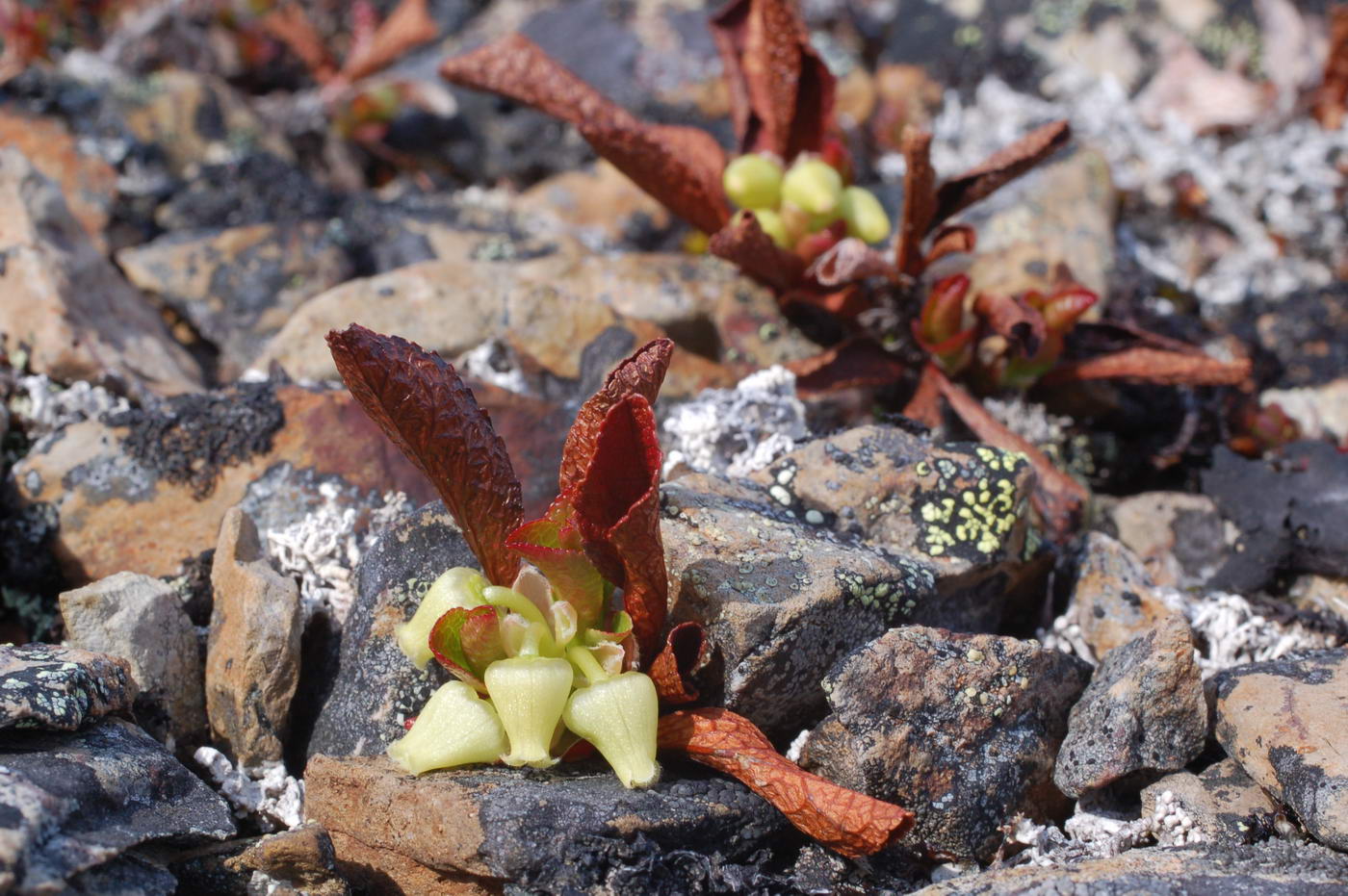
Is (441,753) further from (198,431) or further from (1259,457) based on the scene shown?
(1259,457)

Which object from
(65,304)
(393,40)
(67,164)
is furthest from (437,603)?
(393,40)

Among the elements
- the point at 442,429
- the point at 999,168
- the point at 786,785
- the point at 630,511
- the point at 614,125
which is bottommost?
the point at 786,785

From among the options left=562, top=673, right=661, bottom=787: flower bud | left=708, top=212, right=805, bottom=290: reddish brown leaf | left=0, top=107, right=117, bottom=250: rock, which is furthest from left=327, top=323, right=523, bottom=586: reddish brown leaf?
left=0, top=107, right=117, bottom=250: rock

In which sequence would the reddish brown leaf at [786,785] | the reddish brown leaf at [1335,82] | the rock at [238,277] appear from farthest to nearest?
the reddish brown leaf at [1335,82], the rock at [238,277], the reddish brown leaf at [786,785]

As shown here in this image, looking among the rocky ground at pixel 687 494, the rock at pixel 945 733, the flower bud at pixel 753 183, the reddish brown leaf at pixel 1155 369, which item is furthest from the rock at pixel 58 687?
the reddish brown leaf at pixel 1155 369

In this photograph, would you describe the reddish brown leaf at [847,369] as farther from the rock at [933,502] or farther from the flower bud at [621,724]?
the flower bud at [621,724]

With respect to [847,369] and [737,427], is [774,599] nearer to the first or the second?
[737,427]

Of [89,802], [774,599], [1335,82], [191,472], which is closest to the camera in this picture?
[89,802]
